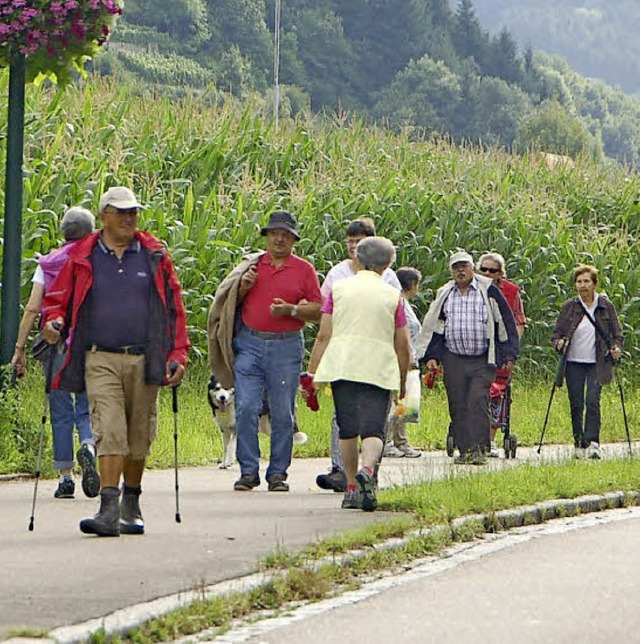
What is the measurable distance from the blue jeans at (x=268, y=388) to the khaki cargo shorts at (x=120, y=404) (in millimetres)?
2967

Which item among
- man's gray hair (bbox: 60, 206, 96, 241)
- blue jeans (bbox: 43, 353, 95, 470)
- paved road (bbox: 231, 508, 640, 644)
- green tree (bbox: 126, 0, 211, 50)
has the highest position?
green tree (bbox: 126, 0, 211, 50)

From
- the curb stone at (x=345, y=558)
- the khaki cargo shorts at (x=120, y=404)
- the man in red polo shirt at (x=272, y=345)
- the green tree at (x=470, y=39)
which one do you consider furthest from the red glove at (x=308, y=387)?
the green tree at (x=470, y=39)

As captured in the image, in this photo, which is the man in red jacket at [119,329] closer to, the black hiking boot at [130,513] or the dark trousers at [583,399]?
the black hiking boot at [130,513]

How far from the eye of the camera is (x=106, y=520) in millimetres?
10523

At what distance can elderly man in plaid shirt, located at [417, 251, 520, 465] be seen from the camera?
16812 millimetres

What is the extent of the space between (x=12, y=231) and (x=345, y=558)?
5933 mm

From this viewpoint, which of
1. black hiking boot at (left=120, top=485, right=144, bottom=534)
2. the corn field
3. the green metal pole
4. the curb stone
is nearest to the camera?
the curb stone

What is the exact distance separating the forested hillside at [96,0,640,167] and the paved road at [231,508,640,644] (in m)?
82.2

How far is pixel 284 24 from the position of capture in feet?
396

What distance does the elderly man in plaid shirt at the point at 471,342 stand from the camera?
16812 millimetres

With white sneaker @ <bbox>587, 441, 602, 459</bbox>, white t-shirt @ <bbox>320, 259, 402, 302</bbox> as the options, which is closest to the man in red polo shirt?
white t-shirt @ <bbox>320, 259, 402, 302</bbox>

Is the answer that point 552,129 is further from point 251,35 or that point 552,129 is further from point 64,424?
point 64,424

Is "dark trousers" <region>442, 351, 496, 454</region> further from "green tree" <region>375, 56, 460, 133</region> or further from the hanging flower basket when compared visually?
"green tree" <region>375, 56, 460, 133</region>

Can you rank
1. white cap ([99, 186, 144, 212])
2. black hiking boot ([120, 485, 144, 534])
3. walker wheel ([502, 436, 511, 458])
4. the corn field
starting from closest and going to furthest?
white cap ([99, 186, 144, 212]) → black hiking boot ([120, 485, 144, 534]) → walker wheel ([502, 436, 511, 458]) → the corn field
